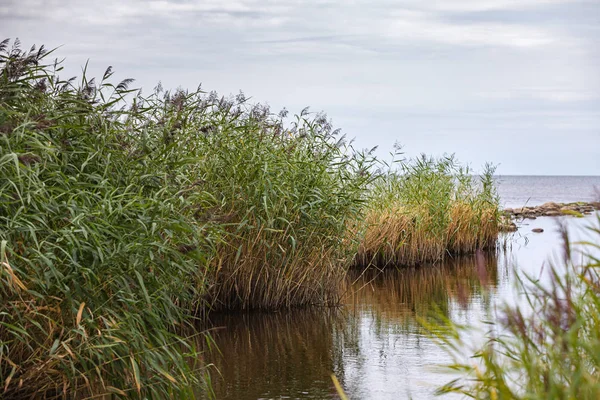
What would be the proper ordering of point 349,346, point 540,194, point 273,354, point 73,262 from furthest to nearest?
point 540,194
point 349,346
point 273,354
point 73,262

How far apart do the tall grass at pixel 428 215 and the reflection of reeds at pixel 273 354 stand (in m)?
4.33

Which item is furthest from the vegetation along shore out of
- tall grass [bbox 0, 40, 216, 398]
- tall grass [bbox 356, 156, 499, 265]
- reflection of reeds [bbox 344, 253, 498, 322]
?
tall grass [bbox 356, 156, 499, 265]

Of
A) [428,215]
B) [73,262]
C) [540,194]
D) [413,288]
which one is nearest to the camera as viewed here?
[73,262]

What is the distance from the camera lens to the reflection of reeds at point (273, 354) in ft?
22.7

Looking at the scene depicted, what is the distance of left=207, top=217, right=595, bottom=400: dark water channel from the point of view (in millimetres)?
6930

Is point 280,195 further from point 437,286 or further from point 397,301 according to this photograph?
point 437,286

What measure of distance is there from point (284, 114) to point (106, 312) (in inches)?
255

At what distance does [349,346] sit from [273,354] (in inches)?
36.4

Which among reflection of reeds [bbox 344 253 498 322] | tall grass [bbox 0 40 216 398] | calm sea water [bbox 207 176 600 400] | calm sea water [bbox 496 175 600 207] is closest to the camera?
tall grass [bbox 0 40 216 398]

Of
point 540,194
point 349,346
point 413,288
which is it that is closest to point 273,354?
point 349,346

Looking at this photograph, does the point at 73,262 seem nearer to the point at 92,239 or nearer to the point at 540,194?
the point at 92,239

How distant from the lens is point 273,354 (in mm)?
8328

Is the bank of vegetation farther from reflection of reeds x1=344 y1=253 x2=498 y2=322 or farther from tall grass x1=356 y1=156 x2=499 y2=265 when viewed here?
tall grass x1=356 y1=156 x2=499 y2=265

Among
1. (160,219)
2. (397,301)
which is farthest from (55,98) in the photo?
(397,301)
